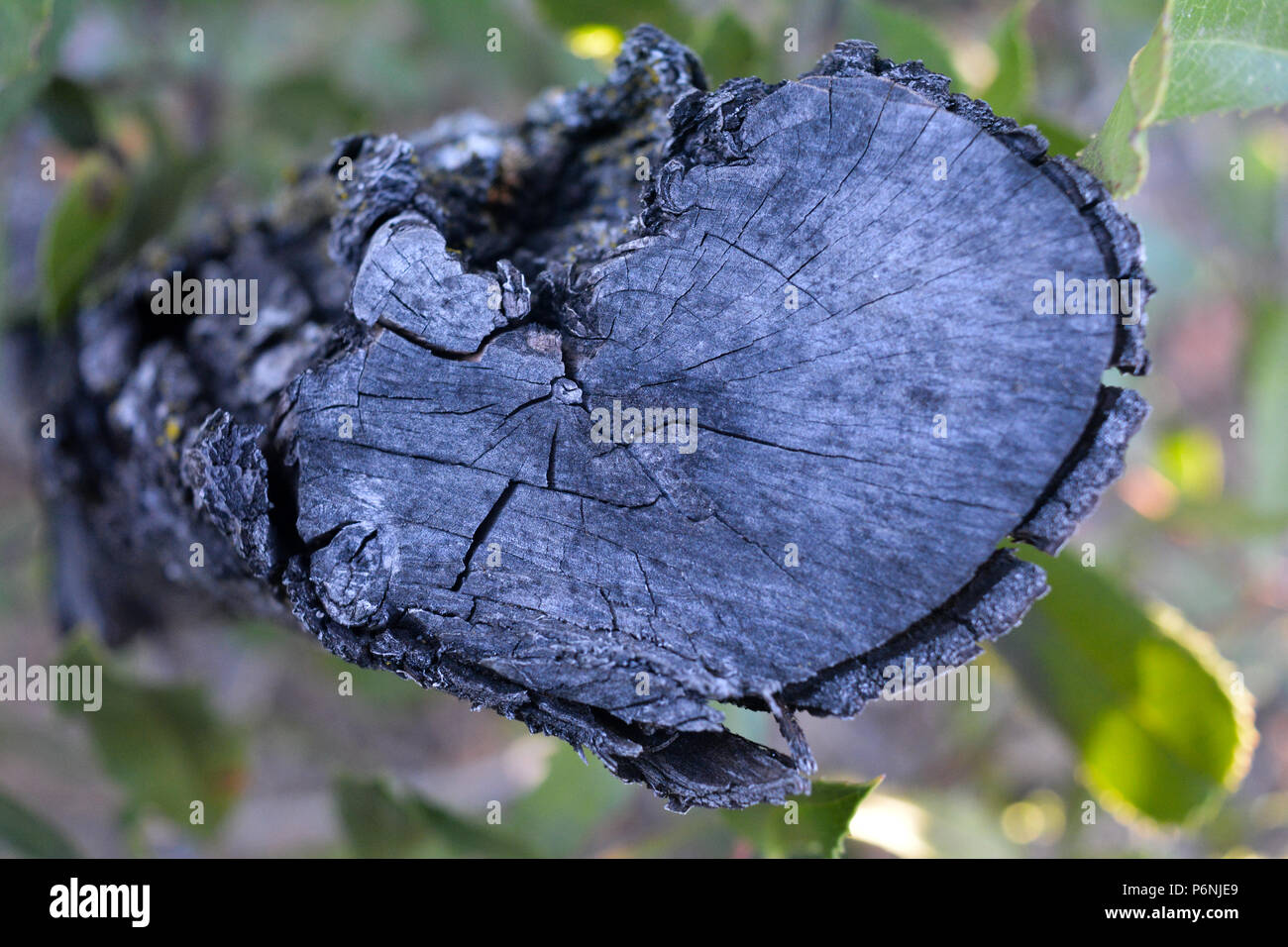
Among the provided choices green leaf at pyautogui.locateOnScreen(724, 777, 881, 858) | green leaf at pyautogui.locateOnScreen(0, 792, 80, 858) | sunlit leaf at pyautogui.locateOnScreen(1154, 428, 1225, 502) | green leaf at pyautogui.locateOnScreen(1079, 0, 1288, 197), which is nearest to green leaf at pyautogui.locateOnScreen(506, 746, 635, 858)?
green leaf at pyautogui.locateOnScreen(724, 777, 881, 858)

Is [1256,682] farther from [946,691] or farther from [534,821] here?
[534,821]

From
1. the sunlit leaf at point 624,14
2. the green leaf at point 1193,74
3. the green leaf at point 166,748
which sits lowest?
the green leaf at point 166,748

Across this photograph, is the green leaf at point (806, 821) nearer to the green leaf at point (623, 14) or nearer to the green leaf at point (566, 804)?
the green leaf at point (566, 804)

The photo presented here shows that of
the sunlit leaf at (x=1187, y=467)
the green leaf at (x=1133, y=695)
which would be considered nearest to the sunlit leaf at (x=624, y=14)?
the green leaf at (x=1133, y=695)

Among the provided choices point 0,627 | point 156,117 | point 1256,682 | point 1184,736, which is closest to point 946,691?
point 1184,736

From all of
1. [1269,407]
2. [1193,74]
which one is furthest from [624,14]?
[1269,407]

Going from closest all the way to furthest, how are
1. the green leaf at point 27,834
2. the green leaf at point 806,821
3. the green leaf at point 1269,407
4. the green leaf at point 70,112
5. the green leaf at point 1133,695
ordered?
1. the green leaf at point 806,821
2. the green leaf at point 1133,695
3. the green leaf at point 27,834
4. the green leaf at point 70,112
5. the green leaf at point 1269,407
